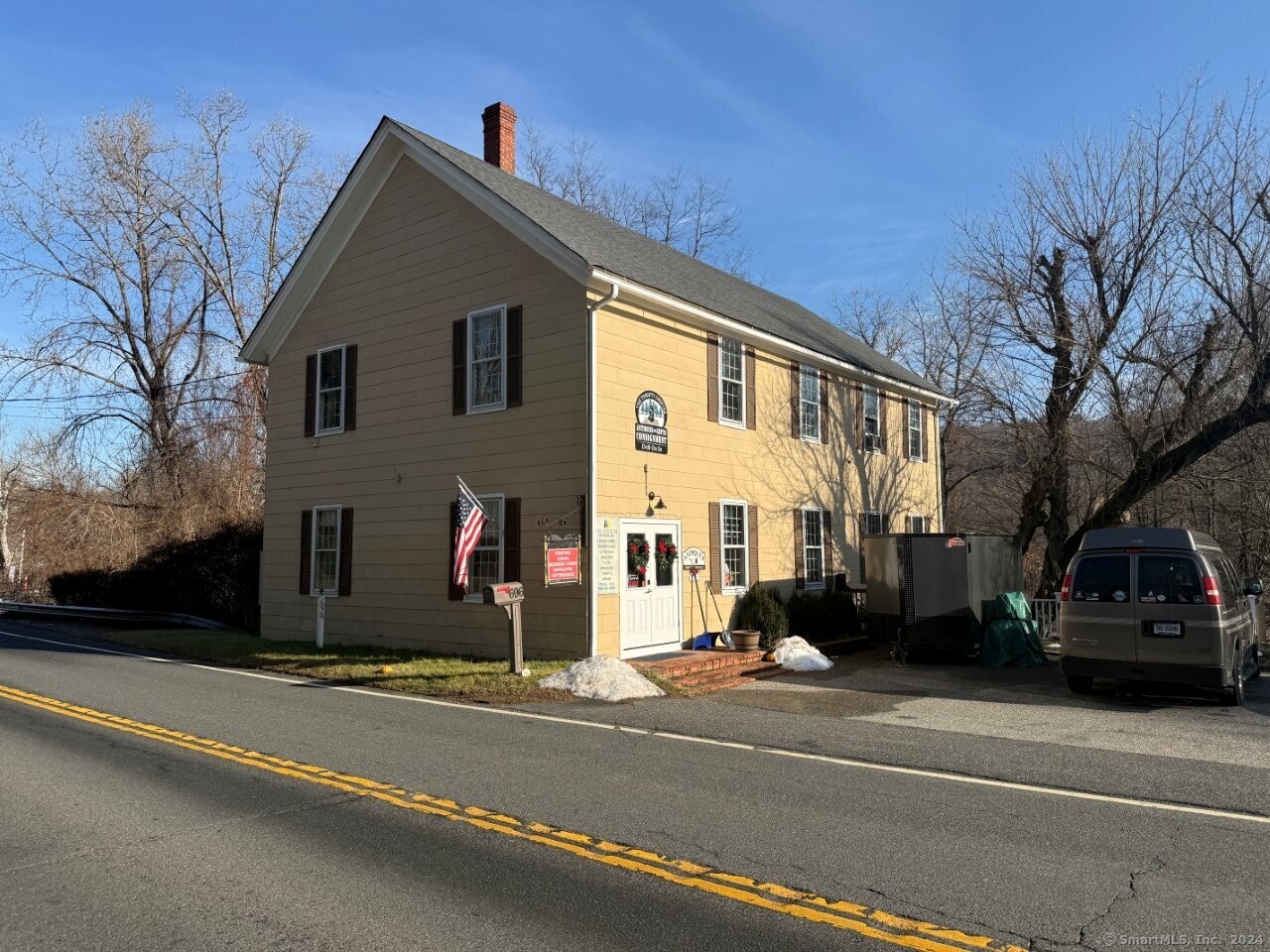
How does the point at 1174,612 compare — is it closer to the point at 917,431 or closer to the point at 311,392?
the point at 917,431

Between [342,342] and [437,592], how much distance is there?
18.6 feet

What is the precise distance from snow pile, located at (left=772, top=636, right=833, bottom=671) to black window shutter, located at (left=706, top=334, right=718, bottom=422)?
4.27m

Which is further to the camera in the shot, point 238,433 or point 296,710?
point 238,433

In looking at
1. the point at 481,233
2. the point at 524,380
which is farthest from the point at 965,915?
the point at 481,233

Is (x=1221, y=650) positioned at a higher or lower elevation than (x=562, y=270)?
lower

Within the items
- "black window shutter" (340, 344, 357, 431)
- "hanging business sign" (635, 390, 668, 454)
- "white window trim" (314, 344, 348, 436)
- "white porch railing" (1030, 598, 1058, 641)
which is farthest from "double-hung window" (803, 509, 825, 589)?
"white window trim" (314, 344, 348, 436)

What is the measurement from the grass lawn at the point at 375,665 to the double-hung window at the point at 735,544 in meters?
4.35

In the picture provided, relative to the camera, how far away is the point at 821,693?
11680 millimetres

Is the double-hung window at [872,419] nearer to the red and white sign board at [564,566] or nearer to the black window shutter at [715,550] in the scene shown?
the black window shutter at [715,550]

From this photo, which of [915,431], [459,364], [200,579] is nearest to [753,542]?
[459,364]

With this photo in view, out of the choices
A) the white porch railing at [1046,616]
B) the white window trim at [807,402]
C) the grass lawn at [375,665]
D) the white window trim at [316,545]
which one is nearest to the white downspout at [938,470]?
the white window trim at [807,402]

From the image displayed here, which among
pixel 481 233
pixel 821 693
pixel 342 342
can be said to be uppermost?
pixel 481 233

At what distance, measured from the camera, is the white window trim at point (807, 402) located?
60.9ft

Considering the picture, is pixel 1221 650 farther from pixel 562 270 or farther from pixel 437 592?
pixel 437 592
